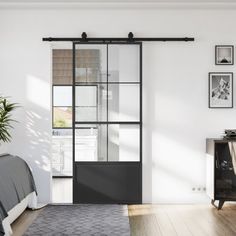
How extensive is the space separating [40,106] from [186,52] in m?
2.13

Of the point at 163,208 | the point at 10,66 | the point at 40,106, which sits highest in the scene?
the point at 10,66

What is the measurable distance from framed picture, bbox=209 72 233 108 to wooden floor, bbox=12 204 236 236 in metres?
1.37

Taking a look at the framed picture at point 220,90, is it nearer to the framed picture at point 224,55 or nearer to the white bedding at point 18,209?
the framed picture at point 224,55

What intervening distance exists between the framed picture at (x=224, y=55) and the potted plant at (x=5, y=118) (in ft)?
9.27

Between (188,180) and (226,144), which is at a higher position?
(226,144)

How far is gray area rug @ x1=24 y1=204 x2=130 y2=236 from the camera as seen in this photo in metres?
4.10

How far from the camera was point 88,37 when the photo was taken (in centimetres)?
558

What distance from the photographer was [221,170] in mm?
5348

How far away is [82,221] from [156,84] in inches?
84.5

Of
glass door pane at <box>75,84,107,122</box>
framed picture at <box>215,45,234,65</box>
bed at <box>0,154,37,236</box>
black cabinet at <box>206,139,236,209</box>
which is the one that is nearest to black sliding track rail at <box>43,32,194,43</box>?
framed picture at <box>215,45,234,65</box>

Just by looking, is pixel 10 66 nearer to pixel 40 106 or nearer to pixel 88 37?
Result: pixel 40 106

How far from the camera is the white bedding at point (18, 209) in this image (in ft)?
12.6

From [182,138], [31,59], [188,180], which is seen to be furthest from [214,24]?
[31,59]

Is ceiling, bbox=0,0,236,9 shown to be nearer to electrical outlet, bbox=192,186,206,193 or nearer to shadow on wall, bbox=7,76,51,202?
shadow on wall, bbox=7,76,51,202
